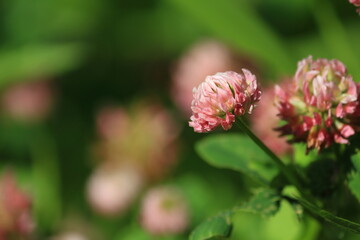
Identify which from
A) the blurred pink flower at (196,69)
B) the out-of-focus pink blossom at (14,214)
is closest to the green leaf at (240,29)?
the blurred pink flower at (196,69)

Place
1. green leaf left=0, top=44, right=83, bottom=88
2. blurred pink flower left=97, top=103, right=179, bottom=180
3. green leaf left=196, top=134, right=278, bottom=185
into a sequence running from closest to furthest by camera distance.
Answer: green leaf left=196, top=134, right=278, bottom=185, blurred pink flower left=97, top=103, right=179, bottom=180, green leaf left=0, top=44, right=83, bottom=88

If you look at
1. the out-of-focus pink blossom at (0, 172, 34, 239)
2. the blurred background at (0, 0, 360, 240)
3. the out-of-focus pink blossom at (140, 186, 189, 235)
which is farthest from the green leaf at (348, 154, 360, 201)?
the out-of-focus pink blossom at (140, 186, 189, 235)

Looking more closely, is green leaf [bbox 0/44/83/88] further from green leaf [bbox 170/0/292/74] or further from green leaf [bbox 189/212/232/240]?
green leaf [bbox 189/212/232/240]

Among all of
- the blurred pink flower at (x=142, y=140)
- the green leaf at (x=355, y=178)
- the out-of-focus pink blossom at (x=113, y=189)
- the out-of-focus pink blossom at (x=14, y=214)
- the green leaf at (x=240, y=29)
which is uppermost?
the green leaf at (x=355, y=178)

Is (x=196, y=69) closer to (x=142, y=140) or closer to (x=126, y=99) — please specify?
(x=142, y=140)

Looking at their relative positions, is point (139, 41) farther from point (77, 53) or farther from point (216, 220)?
point (216, 220)

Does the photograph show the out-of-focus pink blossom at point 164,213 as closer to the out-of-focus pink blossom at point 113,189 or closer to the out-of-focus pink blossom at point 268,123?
the out-of-focus pink blossom at point 113,189
